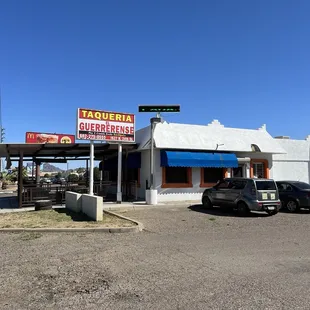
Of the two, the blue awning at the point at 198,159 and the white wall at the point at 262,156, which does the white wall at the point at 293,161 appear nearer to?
the white wall at the point at 262,156

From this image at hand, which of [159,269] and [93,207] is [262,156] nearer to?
[93,207]

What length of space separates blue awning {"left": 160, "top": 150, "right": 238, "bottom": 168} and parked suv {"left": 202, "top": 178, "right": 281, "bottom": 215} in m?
4.54

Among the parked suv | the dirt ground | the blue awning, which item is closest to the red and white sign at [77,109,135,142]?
the blue awning

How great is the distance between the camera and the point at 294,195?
16469 millimetres

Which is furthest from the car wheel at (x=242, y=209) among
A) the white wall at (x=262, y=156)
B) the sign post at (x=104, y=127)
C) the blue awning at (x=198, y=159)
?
the white wall at (x=262, y=156)

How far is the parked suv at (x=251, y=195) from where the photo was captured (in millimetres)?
14447

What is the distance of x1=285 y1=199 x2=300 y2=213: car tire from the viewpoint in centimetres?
1634

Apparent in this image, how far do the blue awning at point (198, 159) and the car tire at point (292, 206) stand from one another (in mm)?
5475

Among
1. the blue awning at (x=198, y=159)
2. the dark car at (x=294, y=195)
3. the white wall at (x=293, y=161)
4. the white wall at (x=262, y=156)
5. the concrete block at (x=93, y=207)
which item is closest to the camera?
the concrete block at (x=93, y=207)

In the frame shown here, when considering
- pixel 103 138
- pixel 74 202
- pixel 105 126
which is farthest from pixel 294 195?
pixel 74 202

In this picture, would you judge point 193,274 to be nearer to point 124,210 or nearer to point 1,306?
point 1,306

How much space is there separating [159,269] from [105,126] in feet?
40.5

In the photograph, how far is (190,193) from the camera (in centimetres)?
2141

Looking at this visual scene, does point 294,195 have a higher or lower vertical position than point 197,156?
lower
